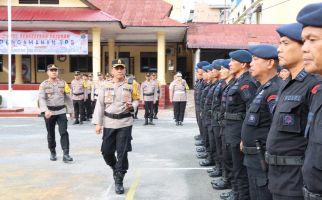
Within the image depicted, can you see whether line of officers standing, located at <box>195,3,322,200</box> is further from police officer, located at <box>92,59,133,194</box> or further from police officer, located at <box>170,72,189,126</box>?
police officer, located at <box>170,72,189,126</box>

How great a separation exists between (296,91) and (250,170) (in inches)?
49.2

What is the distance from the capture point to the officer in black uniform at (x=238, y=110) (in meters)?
4.78

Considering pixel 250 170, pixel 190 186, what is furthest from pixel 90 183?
pixel 250 170

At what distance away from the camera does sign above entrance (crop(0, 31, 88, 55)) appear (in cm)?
2078

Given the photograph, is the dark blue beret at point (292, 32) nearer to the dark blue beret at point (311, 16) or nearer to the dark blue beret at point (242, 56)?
the dark blue beret at point (311, 16)

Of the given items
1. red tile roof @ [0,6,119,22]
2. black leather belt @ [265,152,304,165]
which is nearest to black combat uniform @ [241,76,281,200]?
black leather belt @ [265,152,304,165]

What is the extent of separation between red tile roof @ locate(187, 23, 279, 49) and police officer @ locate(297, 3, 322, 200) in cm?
1874

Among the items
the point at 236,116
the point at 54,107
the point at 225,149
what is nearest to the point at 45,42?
the point at 54,107

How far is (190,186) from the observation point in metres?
6.43

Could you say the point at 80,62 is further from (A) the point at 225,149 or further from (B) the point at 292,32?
(B) the point at 292,32

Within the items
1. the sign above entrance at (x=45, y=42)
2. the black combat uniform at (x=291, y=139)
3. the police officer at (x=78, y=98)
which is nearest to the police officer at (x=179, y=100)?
the police officer at (x=78, y=98)

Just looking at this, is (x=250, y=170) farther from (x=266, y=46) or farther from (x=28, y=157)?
(x=28, y=157)

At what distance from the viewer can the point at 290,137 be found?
117 inches

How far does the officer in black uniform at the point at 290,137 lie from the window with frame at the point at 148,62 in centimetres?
2506
